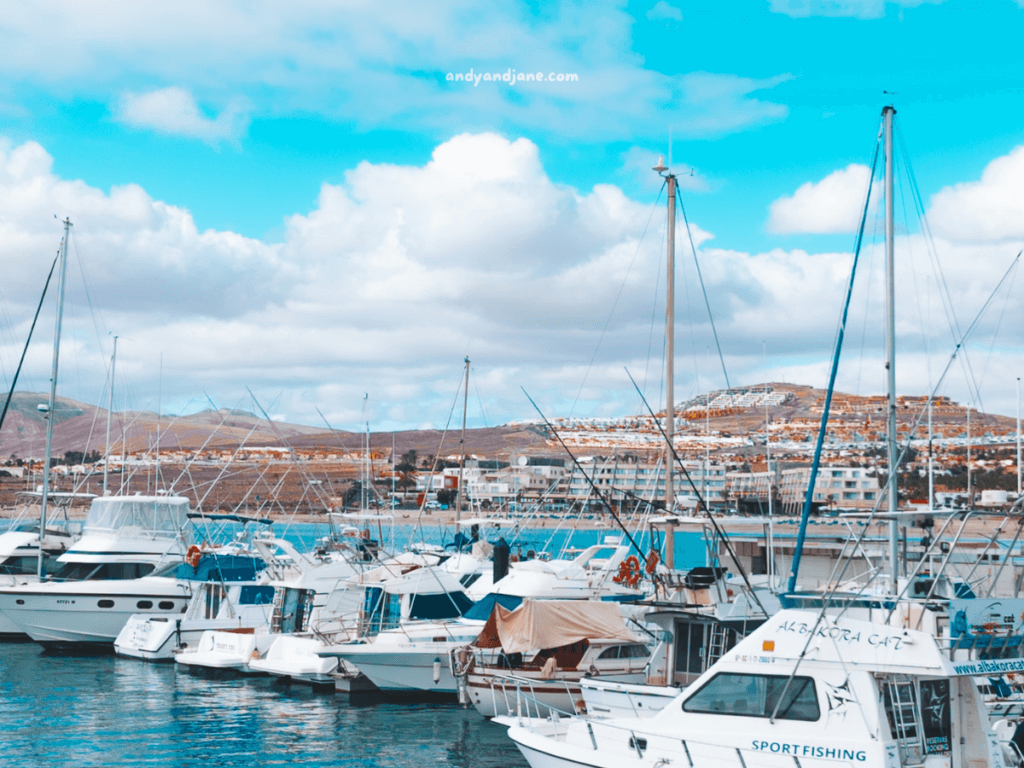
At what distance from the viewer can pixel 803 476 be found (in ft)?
434

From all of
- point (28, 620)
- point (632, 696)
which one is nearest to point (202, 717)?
point (632, 696)

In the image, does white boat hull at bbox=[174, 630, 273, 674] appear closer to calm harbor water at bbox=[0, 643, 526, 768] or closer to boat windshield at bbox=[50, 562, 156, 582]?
calm harbor water at bbox=[0, 643, 526, 768]

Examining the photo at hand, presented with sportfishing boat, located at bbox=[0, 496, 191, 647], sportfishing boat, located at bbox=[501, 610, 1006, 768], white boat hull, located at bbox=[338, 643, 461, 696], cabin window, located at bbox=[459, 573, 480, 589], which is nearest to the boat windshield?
sportfishing boat, located at bbox=[0, 496, 191, 647]

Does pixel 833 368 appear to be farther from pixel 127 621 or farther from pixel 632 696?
pixel 127 621

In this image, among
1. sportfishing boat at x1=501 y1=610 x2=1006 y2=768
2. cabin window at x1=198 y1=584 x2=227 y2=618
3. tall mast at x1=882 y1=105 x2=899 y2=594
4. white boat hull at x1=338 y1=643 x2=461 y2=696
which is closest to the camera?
sportfishing boat at x1=501 y1=610 x2=1006 y2=768

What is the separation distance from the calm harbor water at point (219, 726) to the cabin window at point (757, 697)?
22.6 feet

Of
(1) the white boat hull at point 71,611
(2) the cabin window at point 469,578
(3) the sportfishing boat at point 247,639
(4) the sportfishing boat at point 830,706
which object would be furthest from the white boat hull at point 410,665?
(2) the cabin window at point 469,578

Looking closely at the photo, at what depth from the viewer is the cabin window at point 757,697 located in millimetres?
14391

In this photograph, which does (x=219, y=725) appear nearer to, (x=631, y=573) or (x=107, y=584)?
(x=631, y=573)

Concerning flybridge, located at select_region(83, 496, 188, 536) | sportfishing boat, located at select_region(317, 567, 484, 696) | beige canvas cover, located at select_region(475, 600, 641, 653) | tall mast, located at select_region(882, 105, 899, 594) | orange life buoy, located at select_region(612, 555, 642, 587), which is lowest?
sportfishing boat, located at select_region(317, 567, 484, 696)

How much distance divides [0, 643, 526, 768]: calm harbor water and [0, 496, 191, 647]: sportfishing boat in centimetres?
482

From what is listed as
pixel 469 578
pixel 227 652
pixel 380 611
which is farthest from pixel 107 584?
pixel 469 578

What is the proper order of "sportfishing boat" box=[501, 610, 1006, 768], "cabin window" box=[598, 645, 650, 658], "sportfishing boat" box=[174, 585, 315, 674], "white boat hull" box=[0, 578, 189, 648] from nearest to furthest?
"sportfishing boat" box=[501, 610, 1006, 768] < "cabin window" box=[598, 645, 650, 658] < "sportfishing boat" box=[174, 585, 315, 674] < "white boat hull" box=[0, 578, 189, 648]

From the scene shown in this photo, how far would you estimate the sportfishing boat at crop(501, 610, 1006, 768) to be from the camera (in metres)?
13.8
